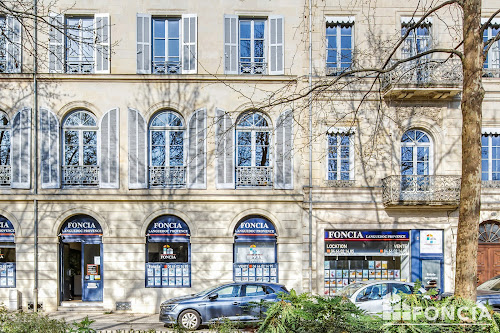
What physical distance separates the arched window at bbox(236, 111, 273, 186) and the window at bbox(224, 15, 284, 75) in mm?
1784

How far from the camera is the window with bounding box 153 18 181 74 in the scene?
18.6m

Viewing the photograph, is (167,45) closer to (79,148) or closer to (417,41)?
Result: (79,148)

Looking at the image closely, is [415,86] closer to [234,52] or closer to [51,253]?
[234,52]

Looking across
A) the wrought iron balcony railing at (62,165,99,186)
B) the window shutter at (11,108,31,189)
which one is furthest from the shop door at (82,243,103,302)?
the window shutter at (11,108,31,189)

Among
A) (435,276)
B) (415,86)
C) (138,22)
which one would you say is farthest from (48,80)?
(435,276)

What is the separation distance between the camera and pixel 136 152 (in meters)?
18.3

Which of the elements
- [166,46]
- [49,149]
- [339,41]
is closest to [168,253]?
[49,149]

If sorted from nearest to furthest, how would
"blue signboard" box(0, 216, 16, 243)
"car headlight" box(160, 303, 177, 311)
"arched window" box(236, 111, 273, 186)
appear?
1. "car headlight" box(160, 303, 177, 311)
2. "blue signboard" box(0, 216, 16, 243)
3. "arched window" box(236, 111, 273, 186)

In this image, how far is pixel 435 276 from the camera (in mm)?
18266

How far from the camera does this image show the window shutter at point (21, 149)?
18219mm

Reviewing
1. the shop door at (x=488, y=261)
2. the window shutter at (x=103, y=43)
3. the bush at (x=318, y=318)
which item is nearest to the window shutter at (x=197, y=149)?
the window shutter at (x=103, y=43)

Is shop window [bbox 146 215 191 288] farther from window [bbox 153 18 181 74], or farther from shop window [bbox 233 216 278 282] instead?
window [bbox 153 18 181 74]

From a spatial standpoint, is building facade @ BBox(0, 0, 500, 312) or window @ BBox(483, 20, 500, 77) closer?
building facade @ BBox(0, 0, 500, 312)

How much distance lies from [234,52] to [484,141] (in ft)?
32.8
